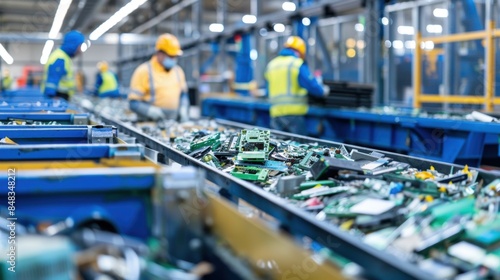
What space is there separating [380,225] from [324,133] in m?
5.39

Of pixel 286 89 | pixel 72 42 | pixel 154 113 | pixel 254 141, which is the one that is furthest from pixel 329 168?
pixel 72 42

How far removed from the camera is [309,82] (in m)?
6.51

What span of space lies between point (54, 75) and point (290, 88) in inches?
142

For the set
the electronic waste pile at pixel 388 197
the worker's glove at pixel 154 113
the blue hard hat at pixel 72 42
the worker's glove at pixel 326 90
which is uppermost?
the blue hard hat at pixel 72 42

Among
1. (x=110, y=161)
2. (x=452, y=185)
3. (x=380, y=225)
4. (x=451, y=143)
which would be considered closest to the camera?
(x=380, y=225)

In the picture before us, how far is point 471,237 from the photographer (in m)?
1.66

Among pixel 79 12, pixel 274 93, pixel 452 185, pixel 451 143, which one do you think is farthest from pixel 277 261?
pixel 79 12

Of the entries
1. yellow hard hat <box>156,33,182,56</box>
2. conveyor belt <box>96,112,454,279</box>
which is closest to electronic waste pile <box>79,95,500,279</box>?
conveyor belt <box>96,112,454,279</box>

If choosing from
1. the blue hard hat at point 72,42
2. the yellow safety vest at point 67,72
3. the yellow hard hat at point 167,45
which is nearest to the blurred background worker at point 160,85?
the yellow hard hat at point 167,45

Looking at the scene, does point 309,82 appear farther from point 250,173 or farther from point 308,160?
point 250,173

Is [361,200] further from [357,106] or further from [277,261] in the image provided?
[357,106]

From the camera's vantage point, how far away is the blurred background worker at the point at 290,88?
6.68 meters

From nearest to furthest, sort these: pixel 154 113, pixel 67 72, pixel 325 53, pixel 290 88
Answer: pixel 154 113, pixel 290 88, pixel 67 72, pixel 325 53

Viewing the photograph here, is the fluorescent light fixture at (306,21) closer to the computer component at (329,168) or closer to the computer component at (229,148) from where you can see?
the computer component at (229,148)
